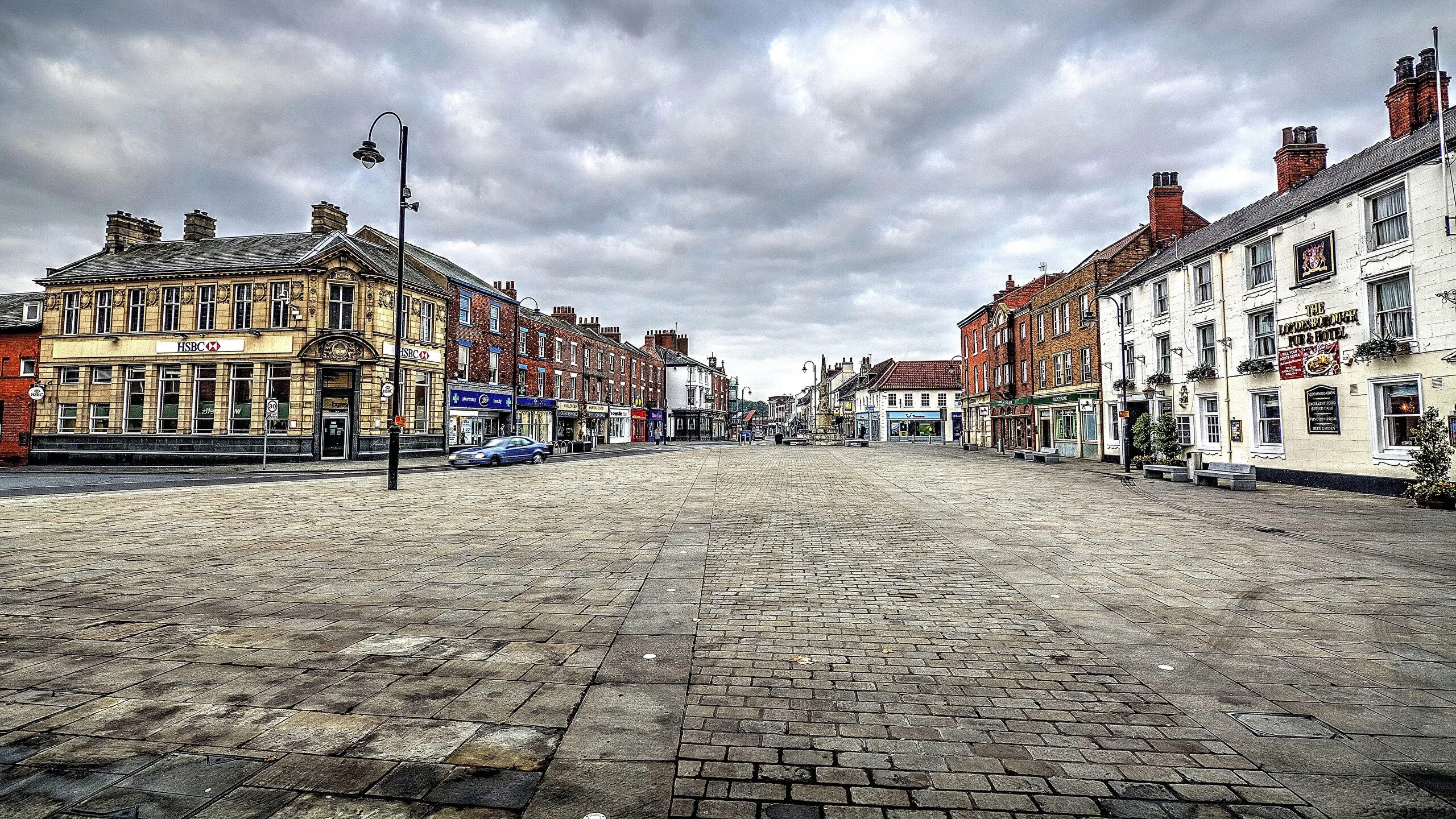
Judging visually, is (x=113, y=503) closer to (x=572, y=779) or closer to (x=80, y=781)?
(x=80, y=781)

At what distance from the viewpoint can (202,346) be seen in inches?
1181

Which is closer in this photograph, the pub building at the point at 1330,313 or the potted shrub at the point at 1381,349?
the pub building at the point at 1330,313

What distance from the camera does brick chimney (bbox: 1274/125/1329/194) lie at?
21281mm

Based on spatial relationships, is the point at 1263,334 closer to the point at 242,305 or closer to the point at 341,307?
the point at 341,307

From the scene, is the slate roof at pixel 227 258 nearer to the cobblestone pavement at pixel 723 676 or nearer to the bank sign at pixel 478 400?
the bank sign at pixel 478 400

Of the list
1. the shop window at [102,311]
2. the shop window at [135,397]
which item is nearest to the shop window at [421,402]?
the shop window at [135,397]

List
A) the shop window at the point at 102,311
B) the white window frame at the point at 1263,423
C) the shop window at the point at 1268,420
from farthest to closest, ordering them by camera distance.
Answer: the shop window at the point at 102,311
the shop window at the point at 1268,420
the white window frame at the point at 1263,423

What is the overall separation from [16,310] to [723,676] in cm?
5110

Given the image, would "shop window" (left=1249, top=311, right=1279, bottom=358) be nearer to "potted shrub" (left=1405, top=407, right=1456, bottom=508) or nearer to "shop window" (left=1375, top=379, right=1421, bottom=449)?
"shop window" (left=1375, top=379, right=1421, bottom=449)

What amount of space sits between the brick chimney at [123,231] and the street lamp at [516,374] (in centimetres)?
1978

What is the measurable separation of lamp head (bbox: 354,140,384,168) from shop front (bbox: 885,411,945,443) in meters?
65.2

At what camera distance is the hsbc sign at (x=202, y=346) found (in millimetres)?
29750

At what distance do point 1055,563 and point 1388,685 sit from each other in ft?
12.0

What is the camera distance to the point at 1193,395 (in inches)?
941
